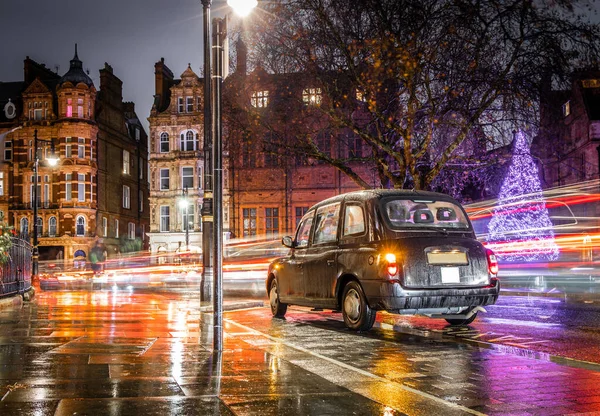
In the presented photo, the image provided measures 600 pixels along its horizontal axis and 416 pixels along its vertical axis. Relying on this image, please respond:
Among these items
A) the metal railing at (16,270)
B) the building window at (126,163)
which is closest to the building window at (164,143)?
the building window at (126,163)

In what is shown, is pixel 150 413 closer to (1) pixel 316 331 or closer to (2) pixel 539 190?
(1) pixel 316 331

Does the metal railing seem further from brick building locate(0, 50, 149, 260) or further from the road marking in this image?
brick building locate(0, 50, 149, 260)

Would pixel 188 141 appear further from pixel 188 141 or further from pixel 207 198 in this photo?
pixel 207 198

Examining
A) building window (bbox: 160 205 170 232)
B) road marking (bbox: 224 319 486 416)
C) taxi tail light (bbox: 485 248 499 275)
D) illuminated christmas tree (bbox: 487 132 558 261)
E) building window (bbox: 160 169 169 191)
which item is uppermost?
building window (bbox: 160 169 169 191)

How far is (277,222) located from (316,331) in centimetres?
4225

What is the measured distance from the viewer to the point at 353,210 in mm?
11188

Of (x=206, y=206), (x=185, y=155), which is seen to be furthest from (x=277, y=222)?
(x=206, y=206)

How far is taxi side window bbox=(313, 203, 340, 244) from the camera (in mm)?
11609

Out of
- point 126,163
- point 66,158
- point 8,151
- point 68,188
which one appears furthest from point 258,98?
point 126,163

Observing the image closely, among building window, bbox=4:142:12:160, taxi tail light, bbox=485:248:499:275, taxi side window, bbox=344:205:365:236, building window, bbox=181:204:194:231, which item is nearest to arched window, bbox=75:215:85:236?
building window, bbox=4:142:12:160

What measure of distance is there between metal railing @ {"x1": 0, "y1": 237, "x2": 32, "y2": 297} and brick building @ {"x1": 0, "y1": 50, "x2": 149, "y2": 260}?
4020 cm

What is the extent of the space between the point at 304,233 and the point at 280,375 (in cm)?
615

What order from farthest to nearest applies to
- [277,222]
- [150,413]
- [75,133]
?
[75,133]
[277,222]
[150,413]

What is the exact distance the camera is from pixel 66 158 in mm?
59656
